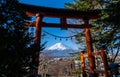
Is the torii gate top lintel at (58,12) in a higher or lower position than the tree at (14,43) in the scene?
higher

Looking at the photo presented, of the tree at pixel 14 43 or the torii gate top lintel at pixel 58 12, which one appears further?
the torii gate top lintel at pixel 58 12

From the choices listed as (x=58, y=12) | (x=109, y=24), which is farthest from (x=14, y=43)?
(x=109, y=24)

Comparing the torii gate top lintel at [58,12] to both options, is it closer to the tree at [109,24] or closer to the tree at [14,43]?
the tree at [109,24]

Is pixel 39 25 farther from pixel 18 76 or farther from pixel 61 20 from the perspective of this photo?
pixel 18 76

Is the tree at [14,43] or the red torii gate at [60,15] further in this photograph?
the red torii gate at [60,15]

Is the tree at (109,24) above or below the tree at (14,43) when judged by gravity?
above

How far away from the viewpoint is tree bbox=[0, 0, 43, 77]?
373cm

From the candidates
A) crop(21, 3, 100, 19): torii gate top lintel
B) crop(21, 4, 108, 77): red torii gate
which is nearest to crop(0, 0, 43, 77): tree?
crop(21, 4, 108, 77): red torii gate

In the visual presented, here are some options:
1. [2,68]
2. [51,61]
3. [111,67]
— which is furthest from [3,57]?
[51,61]

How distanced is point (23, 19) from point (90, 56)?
6523 mm

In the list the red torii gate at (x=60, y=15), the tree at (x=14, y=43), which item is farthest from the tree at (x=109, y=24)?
the tree at (x=14, y=43)

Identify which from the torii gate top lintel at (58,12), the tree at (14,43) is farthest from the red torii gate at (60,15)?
the tree at (14,43)

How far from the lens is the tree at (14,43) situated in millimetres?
3727

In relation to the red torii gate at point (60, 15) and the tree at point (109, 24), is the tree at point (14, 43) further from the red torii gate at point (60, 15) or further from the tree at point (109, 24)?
the tree at point (109, 24)
